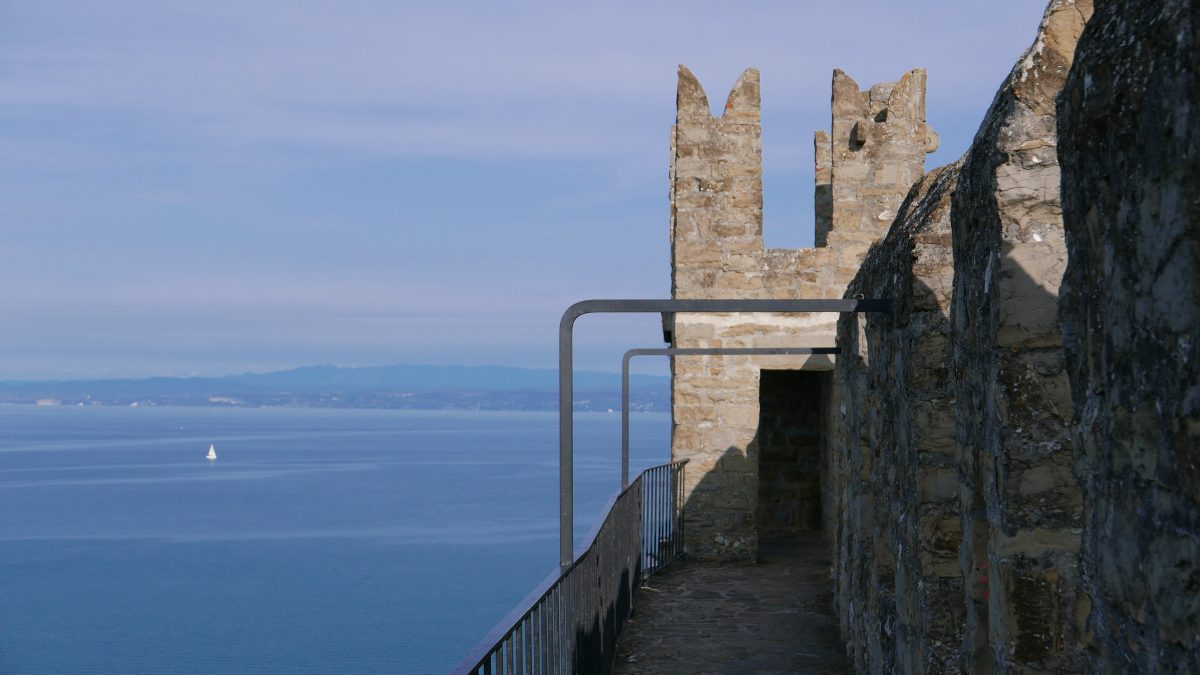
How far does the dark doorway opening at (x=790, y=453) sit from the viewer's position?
13.9 metres

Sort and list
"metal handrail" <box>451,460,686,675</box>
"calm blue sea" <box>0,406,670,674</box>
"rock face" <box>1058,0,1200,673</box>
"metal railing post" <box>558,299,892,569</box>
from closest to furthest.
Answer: "rock face" <box>1058,0,1200,673</box> < "metal handrail" <box>451,460,686,675</box> < "metal railing post" <box>558,299,892,569</box> < "calm blue sea" <box>0,406,670,674</box>

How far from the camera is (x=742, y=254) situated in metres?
11.7

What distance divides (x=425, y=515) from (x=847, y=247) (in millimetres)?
58290

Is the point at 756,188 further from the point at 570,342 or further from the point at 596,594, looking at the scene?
the point at 570,342

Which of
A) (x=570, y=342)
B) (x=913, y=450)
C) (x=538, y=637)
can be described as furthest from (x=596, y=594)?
(x=913, y=450)

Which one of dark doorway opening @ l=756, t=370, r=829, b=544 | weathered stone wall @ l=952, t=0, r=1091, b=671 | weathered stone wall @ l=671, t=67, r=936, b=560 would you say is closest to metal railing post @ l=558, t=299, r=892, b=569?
weathered stone wall @ l=952, t=0, r=1091, b=671

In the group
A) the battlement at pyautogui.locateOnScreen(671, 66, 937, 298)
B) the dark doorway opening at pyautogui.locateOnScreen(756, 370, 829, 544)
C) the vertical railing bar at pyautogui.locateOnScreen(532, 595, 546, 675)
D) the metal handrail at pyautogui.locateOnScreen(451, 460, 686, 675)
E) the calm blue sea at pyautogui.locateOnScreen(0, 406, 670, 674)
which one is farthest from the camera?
the calm blue sea at pyautogui.locateOnScreen(0, 406, 670, 674)

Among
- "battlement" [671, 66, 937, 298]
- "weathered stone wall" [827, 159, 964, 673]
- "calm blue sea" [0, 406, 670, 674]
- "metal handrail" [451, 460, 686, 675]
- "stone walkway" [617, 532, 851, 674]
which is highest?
"battlement" [671, 66, 937, 298]

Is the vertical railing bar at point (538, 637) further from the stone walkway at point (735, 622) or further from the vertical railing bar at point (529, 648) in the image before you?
the stone walkway at point (735, 622)

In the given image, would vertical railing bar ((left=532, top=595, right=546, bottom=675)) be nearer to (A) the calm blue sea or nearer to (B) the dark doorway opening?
(B) the dark doorway opening

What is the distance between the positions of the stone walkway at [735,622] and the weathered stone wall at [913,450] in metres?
1.81

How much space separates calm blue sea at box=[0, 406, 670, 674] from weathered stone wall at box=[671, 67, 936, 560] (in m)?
26.9

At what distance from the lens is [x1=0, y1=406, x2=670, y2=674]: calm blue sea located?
141 ft

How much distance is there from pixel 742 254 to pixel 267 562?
4771 centimetres
